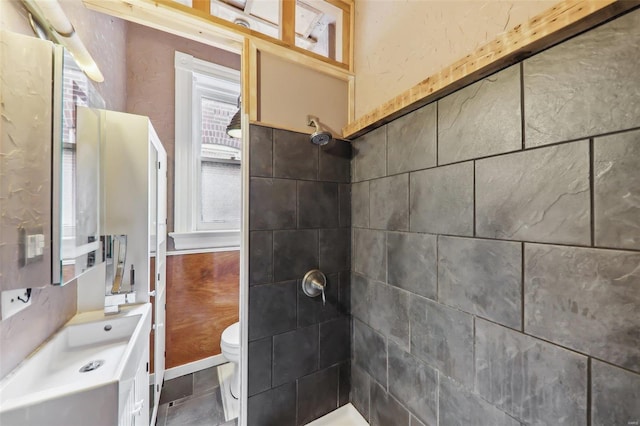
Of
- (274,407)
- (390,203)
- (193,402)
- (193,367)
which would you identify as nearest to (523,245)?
(390,203)

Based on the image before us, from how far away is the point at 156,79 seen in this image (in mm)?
1857

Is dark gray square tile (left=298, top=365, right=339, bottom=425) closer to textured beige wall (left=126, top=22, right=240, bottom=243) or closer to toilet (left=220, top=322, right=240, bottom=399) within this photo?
toilet (left=220, top=322, right=240, bottom=399)

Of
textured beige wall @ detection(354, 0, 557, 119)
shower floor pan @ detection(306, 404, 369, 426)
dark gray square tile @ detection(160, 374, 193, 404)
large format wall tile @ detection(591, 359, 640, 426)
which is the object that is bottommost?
dark gray square tile @ detection(160, 374, 193, 404)

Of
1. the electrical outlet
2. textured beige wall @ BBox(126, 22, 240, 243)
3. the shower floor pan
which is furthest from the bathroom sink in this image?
the shower floor pan

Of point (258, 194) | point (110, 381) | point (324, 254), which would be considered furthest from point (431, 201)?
point (110, 381)

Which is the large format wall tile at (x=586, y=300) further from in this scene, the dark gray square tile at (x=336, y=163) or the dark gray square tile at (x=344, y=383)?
the dark gray square tile at (x=344, y=383)

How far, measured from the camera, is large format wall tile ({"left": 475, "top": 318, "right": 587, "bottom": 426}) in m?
0.56

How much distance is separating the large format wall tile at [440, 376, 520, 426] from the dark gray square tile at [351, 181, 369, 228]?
72cm

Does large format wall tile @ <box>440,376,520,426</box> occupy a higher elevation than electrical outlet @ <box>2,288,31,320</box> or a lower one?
lower

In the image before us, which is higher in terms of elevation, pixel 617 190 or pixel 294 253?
pixel 617 190

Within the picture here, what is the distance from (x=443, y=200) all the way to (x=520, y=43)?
467mm

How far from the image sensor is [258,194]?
111cm

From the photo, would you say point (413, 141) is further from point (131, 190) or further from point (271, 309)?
point (131, 190)

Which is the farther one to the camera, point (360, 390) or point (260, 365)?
point (360, 390)
